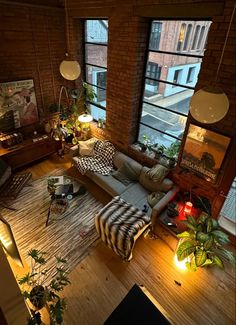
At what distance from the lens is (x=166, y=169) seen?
3709 millimetres

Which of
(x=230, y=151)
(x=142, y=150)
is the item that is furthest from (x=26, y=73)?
(x=230, y=151)

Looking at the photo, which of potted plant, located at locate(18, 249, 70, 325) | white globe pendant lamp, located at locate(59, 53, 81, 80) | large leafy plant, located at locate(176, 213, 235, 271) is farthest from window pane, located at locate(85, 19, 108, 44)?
potted plant, located at locate(18, 249, 70, 325)

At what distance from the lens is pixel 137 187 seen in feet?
13.2

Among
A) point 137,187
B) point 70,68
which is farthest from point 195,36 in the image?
point 137,187

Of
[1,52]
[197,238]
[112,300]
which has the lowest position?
[112,300]

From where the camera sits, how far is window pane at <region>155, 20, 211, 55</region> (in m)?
2.97

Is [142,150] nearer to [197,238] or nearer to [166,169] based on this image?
[166,169]

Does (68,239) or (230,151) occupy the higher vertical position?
(230,151)

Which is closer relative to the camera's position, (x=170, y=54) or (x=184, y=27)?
(x=184, y=27)

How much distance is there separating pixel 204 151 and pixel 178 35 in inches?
72.1

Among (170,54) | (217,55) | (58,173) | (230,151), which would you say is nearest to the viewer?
(217,55)

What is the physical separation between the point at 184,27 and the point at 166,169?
7.32 ft

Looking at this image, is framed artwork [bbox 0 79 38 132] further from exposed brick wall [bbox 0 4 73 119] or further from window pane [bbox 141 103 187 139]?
window pane [bbox 141 103 187 139]

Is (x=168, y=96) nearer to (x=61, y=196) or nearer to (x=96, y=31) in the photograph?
(x=96, y=31)
